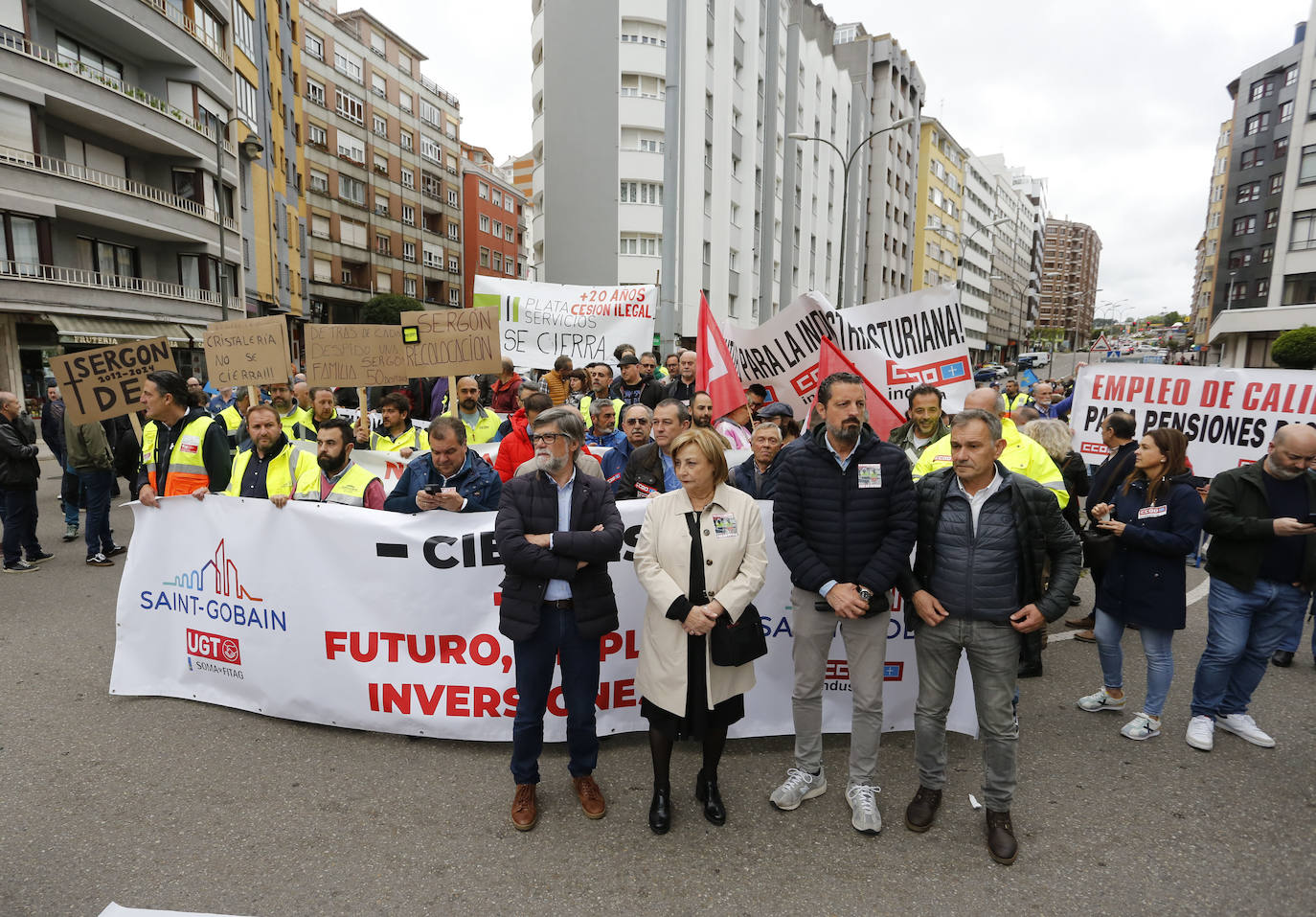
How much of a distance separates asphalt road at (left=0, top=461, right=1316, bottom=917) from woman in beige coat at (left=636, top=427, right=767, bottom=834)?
44 cm

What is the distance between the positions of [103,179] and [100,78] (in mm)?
3161

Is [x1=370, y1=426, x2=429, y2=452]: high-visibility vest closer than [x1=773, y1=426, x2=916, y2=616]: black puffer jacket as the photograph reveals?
No

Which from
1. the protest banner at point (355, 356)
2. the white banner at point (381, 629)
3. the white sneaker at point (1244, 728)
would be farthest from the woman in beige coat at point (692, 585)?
the protest banner at point (355, 356)

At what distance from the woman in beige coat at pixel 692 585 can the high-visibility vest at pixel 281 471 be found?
275cm

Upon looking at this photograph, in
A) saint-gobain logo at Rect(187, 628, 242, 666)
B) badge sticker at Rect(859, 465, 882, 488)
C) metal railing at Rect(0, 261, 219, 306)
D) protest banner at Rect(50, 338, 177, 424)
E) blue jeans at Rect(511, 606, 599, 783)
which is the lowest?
saint-gobain logo at Rect(187, 628, 242, 666)

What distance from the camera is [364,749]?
4148 millimetres

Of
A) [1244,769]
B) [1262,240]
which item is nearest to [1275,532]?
[1244,769]

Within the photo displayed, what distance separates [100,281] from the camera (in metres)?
24.0

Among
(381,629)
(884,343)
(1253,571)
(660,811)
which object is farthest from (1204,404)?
(381,629)

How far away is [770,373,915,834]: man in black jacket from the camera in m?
3.44

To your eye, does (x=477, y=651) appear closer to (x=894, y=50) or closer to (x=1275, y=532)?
(x=1275, y=532)

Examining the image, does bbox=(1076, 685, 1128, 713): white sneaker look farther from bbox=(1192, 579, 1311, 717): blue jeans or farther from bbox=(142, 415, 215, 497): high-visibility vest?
bbox=(142, 415, 215, 497): high-visibility vest

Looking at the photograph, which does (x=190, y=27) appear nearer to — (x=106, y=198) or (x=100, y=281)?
(x=106, y=198)

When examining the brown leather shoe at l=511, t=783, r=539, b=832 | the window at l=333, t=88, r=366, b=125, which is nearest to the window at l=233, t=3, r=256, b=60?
the window at l=333, t=88, r=366, b=125
